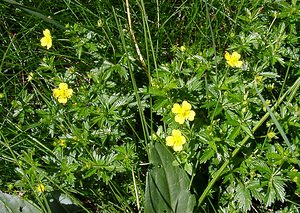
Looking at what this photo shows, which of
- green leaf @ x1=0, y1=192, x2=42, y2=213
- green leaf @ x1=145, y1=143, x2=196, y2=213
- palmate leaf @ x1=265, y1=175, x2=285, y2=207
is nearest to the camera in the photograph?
palmate leaf @ x1=265, y1=175, x2=285, y2=207

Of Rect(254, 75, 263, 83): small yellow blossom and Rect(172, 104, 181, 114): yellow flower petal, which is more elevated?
Rect(254, 75, 263, 83): small yellow blossom

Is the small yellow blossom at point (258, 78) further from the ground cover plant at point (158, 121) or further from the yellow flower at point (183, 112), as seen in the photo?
the yellow flower at point (183, 112)

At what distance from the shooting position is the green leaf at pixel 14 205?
2404 mm

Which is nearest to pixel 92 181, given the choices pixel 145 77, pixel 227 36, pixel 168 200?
pixel 168 200

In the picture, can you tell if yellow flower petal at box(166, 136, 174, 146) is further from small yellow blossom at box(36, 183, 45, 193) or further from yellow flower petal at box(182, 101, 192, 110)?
small yellow blossom at box(36, 183, 45, 193)

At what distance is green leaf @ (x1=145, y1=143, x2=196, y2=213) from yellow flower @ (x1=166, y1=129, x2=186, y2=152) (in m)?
0.08

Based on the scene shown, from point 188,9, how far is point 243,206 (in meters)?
1.12

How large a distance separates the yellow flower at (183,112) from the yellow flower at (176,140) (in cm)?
6

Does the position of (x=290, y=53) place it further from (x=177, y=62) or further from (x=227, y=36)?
(x=177, y=62)

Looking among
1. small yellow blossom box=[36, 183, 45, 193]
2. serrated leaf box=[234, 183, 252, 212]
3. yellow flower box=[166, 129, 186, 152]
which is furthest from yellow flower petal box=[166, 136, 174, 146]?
small yellow blossom box=[36, 183, 45, 193]

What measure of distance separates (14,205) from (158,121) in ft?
2.62

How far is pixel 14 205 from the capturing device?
7.94 ft

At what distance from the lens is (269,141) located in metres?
2.28

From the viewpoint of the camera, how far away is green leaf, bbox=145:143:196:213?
2289mm
